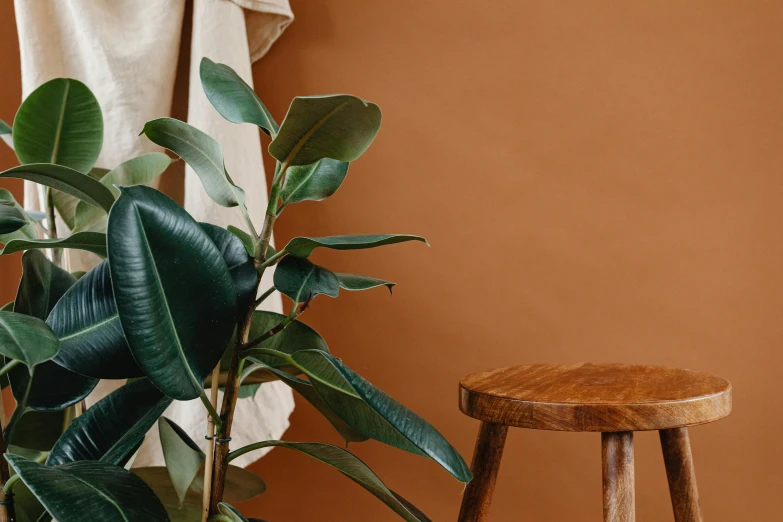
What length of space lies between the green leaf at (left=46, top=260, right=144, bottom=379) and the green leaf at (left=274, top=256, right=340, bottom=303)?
12cm

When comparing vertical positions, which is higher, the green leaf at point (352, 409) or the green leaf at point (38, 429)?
the green leaf at point (352, 409)

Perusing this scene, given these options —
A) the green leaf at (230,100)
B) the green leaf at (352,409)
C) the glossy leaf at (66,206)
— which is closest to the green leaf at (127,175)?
the glossy leaf at (66,206)

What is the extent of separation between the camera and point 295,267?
543 mm

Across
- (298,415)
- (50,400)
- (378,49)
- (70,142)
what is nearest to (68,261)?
(70,142)

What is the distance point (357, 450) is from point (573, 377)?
1.70 feet

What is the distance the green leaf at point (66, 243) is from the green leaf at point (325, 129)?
15 centimetres

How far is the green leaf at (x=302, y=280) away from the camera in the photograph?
521 millimetres

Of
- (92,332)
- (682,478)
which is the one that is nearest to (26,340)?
(92,332)

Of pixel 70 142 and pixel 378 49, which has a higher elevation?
pixel 378 49

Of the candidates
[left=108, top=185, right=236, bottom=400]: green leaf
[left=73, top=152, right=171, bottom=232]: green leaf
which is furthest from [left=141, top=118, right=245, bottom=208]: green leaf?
[left=73, top=152, right=171, bottom=232]: green leaf

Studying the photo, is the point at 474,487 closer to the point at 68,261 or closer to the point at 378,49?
the point at 68,261

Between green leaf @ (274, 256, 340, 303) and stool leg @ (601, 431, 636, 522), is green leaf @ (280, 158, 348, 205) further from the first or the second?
stool leg @ (601, 431, 636, 522)

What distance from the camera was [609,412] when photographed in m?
0.68

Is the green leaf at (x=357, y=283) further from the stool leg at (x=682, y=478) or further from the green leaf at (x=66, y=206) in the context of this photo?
the stool leg at (x=682, y=478)
